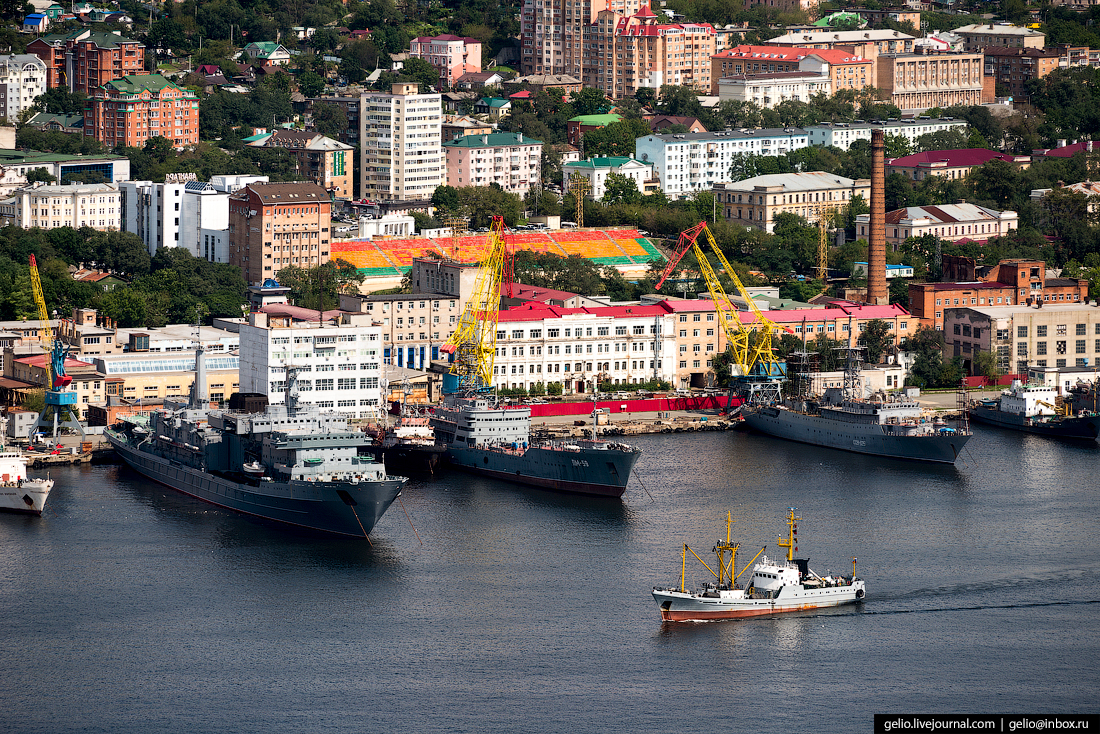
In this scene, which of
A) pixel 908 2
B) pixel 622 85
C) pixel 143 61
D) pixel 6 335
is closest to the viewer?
pixel 6 335

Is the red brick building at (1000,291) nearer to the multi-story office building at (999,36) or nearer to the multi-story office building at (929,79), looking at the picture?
the multi-story office building at (929,79)

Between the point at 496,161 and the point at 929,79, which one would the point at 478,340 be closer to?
the point at 496,161

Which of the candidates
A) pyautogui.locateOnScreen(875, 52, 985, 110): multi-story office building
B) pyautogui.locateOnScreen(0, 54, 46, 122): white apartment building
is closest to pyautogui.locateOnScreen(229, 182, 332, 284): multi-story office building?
pyautogui.locateOnScreen(0, 54, 46, 122): white apartment building

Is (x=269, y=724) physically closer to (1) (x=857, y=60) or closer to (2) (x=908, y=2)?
(1) (x=857, y=60)

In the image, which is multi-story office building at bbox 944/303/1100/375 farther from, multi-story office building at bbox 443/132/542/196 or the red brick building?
multi-story office building at bbox 443/132/542/196

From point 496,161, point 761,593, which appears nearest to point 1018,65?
point 496,161

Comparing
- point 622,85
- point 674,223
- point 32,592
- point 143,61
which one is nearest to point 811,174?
point 674,223

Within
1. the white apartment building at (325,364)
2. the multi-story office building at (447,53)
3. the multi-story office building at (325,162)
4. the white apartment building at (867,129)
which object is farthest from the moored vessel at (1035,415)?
the multi-story office building at (447,53)
